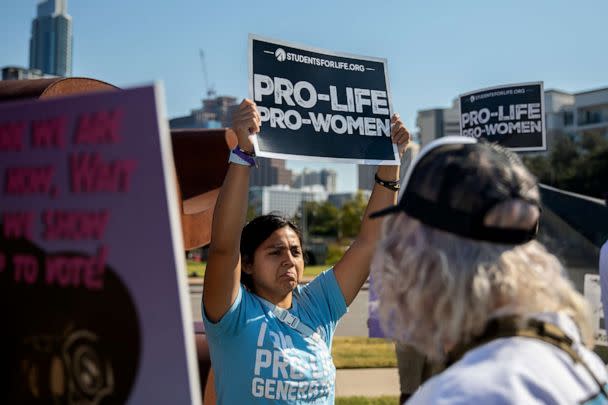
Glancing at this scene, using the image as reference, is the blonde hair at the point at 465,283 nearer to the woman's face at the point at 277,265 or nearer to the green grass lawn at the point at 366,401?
the woman's face at the point at 277,265

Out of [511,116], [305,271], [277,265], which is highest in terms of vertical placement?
[511,116]

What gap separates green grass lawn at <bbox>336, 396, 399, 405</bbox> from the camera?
20.5 feet

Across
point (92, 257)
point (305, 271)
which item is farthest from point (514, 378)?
point (305, 271)

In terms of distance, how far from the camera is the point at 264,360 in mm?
2418

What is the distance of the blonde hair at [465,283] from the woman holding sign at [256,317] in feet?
3.83

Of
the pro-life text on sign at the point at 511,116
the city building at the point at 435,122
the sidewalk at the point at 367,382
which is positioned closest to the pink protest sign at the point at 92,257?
the pro-life text on sign at the point at 511,116

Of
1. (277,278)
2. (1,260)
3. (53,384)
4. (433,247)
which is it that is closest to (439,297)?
(433,247)

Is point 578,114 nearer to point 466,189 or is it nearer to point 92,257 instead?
point 466,189

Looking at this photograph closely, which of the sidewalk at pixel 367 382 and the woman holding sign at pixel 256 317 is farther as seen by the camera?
the sidewalk at pixel 367 382

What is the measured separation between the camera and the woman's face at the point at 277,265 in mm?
2736

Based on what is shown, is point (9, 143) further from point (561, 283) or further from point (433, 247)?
point (561, 283)

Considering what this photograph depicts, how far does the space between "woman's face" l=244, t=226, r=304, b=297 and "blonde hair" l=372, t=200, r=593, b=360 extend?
1.43 m

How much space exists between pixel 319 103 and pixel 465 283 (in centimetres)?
199

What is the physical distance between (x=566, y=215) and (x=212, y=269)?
7228mm
